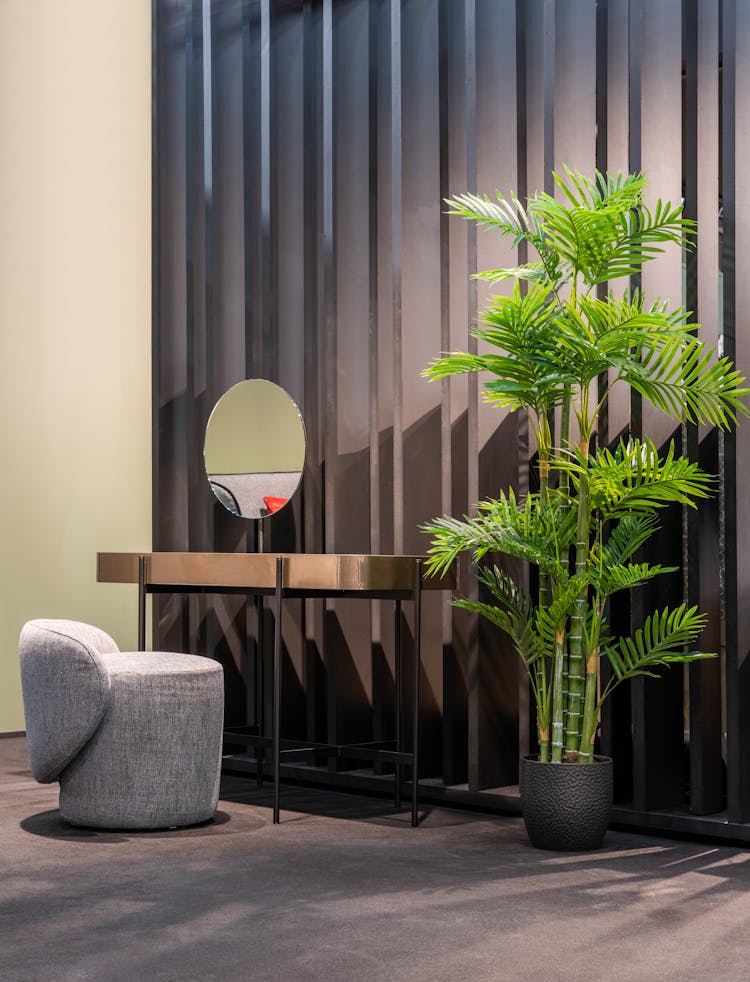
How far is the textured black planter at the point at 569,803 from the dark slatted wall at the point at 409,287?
11.1 inches

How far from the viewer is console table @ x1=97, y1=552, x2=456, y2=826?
3.55 m

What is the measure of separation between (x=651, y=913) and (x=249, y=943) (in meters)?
0.85

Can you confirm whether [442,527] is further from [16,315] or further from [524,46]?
[16,315]

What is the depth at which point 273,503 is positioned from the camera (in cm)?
450

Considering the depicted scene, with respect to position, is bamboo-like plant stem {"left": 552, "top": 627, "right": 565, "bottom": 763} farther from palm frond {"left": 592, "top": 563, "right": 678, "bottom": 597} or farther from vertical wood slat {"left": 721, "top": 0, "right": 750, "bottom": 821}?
vertical wood slat {"left": 721, "top": 0, "right": 750, "bottom": 821}

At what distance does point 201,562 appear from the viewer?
3.89m

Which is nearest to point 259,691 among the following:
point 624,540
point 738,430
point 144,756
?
point 144,756

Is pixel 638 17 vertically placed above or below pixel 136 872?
above

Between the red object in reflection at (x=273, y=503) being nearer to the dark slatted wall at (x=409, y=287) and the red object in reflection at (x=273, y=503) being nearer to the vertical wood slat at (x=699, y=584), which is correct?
the dark slatted wall at (x=409, y=287)

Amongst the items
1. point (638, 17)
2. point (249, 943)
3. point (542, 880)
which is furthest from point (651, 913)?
point (638, 17)

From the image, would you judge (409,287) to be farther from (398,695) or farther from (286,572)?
(398,695)

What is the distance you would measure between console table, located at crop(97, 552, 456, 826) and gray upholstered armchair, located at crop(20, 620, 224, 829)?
10.6 inches

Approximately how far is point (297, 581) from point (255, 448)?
1061mm

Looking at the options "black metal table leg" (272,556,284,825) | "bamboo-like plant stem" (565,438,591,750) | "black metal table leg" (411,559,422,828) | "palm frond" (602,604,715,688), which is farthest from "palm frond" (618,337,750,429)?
"black metal table leg" (272,556,284,825)
